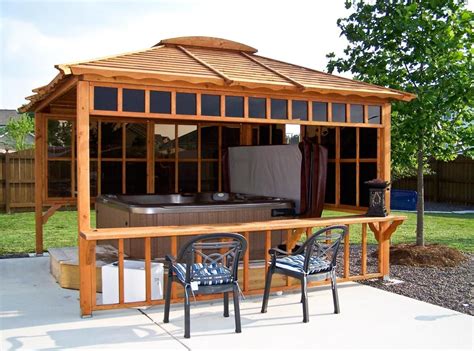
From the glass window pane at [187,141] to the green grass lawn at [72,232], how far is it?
7.67 feet

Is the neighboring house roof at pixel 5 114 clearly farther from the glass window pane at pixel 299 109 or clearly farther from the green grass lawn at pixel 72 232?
the glass window pane at pixel 299 109

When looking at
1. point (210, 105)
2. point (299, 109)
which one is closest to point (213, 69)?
point (210, 105)

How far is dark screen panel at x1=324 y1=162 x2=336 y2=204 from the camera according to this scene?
7.33 m

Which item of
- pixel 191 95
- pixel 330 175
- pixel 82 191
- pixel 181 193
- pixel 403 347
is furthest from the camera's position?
pixel 181 193

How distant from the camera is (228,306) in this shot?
502 cm

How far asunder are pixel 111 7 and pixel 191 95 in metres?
3.28

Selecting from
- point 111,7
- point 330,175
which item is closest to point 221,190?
point 330,175

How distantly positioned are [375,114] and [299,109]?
1084 mm

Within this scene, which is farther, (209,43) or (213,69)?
(209,43)

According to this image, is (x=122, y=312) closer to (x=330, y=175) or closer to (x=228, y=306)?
(x=228, y=306)

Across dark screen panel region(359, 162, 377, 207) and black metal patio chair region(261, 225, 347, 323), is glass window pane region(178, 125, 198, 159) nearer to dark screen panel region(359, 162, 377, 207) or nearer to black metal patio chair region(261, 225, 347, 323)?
dark screen panel region(359, 162, 377, 207)

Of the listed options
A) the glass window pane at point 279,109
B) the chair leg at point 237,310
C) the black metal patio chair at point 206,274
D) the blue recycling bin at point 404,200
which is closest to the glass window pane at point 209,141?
the glass window pane at point 279,109

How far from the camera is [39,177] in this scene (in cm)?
807

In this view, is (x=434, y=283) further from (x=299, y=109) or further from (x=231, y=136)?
(x=231, y=136)
